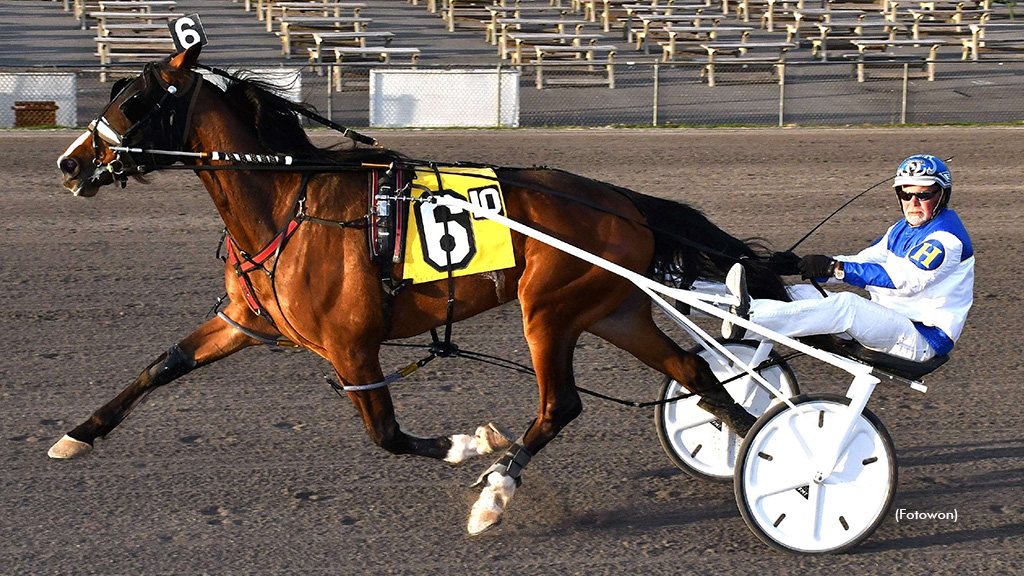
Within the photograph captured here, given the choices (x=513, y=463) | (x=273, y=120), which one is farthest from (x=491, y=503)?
(x=273, y=120)

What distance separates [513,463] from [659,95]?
36.1 feet

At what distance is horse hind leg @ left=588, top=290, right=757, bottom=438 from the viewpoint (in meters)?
4.36

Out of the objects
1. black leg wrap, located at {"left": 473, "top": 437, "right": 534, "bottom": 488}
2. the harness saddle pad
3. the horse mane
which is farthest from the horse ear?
black leg wrap, located at {"left": 473, "top": 437, "right": 534, "bottom": 488}

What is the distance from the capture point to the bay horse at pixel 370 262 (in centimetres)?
412

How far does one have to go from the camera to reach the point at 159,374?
457 cm

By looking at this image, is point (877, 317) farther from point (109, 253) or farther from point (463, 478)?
point (109, 253)

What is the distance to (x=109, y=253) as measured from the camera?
26.1 ft

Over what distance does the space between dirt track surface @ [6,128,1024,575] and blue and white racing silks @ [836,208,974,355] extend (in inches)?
29.2

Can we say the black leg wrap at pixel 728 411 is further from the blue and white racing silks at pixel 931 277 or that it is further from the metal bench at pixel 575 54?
the metal bench at pixel 575 54

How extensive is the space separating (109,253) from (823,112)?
9075 millimetres

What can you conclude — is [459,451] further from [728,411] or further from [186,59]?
[186,59]

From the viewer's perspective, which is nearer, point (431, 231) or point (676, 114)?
point (431, 231)

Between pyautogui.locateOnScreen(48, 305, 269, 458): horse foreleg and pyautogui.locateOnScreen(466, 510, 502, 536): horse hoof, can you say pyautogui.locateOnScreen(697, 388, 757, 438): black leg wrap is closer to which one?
pyautogui.locateOnScreen(466, 510, 502, 536): horse hoof

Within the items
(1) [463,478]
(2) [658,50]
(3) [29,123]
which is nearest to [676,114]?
(2) [658,50]
